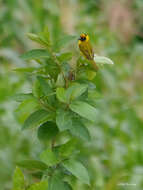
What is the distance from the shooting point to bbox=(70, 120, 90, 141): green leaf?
633 mm

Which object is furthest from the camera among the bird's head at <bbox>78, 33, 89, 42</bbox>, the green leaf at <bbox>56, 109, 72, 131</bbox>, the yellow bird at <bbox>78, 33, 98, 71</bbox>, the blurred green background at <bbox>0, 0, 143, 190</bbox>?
the blurred green background at <bbox>0, 0, 143, 190</bbox>

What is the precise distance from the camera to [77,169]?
0.63m

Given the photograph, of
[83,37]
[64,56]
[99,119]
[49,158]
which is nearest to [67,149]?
[49,158]

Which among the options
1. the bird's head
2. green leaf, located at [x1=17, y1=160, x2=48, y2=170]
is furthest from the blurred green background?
green leaf, located at [x1=17, y1=160, x2=48, y2=170]

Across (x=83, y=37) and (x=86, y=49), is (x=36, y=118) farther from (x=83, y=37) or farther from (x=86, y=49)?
(x=83, y=37)

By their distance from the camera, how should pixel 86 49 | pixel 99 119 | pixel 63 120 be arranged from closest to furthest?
1. pixel 63 120
2. pixel 86 49
3. pixel 99 119

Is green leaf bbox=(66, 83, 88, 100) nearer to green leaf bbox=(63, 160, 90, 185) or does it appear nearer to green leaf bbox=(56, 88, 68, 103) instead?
green leaf bbox=(56, 88, 68, 103)

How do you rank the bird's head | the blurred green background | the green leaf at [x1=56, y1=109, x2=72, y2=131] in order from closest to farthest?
1. the green leaf at [x1=56, y1=109, x2=72, y2=131]
2. the bird's head
3. the blurred green background

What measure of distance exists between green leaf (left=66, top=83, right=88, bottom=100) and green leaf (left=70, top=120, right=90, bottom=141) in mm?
45

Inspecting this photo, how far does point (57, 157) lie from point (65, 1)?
2812 mm

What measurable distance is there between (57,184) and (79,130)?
97 millimetres

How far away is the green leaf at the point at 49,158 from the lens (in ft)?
2.07

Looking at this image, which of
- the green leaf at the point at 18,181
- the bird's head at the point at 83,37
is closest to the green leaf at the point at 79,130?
the green leaf at the point at 18,181

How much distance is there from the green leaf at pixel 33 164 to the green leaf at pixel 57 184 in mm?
33
